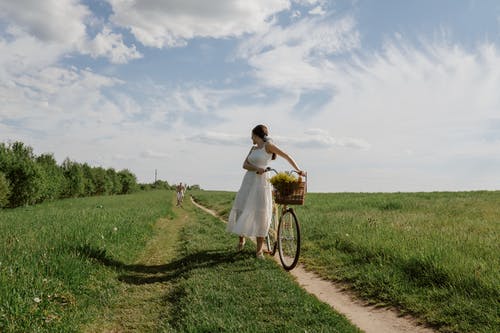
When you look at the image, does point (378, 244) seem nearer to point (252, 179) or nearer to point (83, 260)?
point (252, 179)

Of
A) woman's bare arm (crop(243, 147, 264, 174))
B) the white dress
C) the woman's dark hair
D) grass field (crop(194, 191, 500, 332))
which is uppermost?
the woman's dark hair

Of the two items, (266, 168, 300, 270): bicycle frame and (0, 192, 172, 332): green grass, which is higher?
(266, 168, 300, 270): bicycle frame

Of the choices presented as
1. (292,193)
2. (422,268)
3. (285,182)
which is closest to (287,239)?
(292,193)

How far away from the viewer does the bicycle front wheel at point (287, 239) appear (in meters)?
8.66

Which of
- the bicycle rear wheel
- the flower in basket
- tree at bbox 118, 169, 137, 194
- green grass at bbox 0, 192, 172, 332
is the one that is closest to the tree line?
tree at bbox 118, 169, 137, 194

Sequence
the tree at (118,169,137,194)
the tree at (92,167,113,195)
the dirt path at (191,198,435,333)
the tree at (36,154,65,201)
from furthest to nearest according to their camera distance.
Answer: the tree at (118,169,137,194)
the tree at (92,167,113,195)
the tree at (36,154,65,201)
the dirt path at (191,198,435,333)

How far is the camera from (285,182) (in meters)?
8.28

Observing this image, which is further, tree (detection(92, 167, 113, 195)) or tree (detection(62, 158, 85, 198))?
tree (detection(92, 167, 113, 195))

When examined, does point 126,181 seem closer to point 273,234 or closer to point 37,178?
point 37,178

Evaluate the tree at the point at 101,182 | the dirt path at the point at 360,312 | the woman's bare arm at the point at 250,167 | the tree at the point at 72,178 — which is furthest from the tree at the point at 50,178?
the dirt path at the point at 360,312

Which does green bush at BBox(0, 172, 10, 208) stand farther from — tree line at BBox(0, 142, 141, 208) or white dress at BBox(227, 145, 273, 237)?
white dress at BBox(227, 145, 273, 237)

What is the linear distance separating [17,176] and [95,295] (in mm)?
35510

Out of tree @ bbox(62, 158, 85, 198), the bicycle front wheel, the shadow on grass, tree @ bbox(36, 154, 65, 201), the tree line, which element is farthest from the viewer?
tree @ bbox(62, 158, 85, 198)

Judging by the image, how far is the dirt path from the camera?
214 inches
